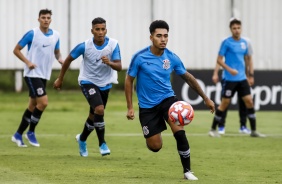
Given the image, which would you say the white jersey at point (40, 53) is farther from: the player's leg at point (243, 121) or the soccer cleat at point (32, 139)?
the player's leg at point (243, 121)

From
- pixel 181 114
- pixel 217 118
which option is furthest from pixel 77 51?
pixel 217 118

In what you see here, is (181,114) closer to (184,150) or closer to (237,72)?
(184,150)

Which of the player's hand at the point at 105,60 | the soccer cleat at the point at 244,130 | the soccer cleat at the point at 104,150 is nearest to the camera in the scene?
the player's hand at the point at 105,60

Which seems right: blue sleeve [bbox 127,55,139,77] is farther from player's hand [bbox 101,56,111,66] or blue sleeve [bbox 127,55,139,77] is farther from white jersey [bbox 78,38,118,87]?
white jersey [bbox 78,38,118,87]

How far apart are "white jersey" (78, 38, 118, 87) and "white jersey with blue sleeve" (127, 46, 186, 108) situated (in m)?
2.19

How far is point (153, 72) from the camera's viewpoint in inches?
516

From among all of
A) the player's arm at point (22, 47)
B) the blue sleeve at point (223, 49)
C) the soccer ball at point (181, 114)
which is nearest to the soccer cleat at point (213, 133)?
the blue sleeve at point (223, 49)

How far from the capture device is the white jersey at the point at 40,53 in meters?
17.5

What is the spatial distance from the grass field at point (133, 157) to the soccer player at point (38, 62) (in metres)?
0.51

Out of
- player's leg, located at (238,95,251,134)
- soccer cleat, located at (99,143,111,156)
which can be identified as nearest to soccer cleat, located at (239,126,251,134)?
player's leg, located at (238,95,251,134)

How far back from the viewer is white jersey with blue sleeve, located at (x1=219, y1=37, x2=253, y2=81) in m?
20.1

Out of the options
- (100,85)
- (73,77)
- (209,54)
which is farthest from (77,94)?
(100,85)

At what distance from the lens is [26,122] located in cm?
1777

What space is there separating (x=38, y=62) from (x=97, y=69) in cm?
232
